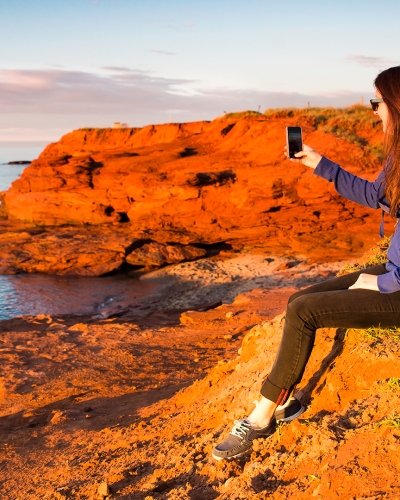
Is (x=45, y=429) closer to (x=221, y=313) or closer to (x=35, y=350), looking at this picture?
(x=35, y=350)

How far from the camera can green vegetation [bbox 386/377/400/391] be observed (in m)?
3.10

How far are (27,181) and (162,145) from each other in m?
7.17

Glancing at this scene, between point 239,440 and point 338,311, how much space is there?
1.01 metres

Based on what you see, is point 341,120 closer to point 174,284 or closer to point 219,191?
point 219,191

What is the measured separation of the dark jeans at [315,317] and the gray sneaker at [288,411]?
18 cm

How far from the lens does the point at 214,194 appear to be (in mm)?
22375

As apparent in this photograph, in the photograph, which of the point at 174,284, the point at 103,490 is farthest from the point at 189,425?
the point at 174,284

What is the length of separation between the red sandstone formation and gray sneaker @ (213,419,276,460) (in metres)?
16.4

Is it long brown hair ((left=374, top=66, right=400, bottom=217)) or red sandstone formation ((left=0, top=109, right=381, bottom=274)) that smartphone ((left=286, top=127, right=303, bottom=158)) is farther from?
red sandstone formation ((left=0, top=109, right=381, bottom=274))

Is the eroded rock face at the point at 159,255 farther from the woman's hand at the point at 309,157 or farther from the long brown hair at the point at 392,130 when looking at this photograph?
the long brown hair at the point at 392,130

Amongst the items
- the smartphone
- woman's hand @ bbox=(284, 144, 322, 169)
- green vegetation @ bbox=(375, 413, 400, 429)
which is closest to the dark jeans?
green vegetation @ bbox=(375, 413, 400, 429)

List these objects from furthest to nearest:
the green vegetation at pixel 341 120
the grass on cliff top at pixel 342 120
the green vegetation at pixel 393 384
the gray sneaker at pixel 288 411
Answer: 1. the green vegetation at pixel 341 120
2. the grass on cliff top at pixel 342 120
3. the gray sneaker at pixel 288 411
4. the green vegetation at pixel 393 384

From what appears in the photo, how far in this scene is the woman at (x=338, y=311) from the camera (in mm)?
3066

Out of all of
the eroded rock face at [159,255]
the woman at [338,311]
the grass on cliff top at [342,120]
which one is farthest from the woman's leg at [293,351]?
the grass on cliff top at [342,120]
